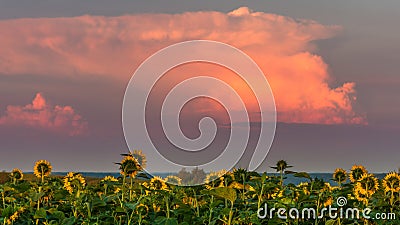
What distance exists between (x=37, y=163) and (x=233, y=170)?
2870 mm

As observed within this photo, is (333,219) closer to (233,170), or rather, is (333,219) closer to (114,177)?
(233,170)

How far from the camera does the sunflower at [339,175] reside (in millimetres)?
6555

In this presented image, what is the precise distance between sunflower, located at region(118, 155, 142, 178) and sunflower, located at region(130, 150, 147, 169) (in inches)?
1.7

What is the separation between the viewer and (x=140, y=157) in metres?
5.73

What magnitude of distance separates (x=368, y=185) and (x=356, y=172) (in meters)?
0.47

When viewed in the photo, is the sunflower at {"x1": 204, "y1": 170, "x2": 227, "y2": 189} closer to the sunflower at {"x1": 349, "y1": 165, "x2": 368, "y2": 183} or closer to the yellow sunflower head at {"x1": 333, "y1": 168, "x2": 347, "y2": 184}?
the yellow sunflower head at {"x1": 333, "y1": 168, "x2": 347, "y2": 184}

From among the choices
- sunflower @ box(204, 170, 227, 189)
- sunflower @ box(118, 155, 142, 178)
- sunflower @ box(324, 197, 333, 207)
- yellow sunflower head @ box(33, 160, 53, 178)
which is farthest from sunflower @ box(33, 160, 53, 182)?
sunflower @ box(324, 197, 333, 207)

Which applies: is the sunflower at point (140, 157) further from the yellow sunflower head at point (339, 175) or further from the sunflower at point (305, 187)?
the yellow sunflower head at point (339, 175)

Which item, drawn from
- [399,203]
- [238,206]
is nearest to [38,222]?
[238,206]

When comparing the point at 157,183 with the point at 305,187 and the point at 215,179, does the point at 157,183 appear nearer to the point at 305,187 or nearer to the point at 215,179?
the point at 215,179

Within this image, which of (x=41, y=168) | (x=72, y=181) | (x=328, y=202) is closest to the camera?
(x=328, y=202)

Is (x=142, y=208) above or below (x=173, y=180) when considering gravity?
below

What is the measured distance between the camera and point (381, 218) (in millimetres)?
5121

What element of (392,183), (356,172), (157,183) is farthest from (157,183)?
(392,183)
